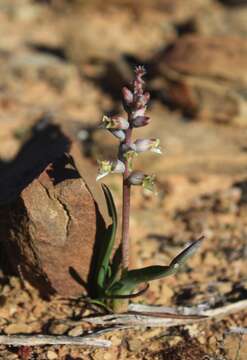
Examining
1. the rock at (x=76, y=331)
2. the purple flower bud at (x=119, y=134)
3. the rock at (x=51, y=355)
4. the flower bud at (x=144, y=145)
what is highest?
the purple flower bud at (x=119, y=134)

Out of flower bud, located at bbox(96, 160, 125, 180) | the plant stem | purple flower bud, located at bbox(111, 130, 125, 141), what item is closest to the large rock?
the plant stem

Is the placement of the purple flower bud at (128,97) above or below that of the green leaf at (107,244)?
above

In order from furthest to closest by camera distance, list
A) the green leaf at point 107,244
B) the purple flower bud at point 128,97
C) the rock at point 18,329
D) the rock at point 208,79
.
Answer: the rock at point 208,79 < the rock at point 18,329 < the green leaf at point 107,244 < the purple flower bud at point 128,97

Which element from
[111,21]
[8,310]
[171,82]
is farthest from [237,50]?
[8,310]

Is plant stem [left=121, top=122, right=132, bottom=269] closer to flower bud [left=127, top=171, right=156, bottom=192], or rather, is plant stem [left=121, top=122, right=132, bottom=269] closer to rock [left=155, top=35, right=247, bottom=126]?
flower bud [left=127, top=171, right=156, bottom=192]

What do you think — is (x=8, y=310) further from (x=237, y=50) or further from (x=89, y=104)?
(x=237, y=50)

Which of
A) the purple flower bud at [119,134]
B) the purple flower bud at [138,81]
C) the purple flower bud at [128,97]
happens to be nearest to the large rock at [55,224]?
the purple flower bud at [119,134]

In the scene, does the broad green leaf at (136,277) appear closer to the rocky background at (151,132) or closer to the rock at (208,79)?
the rocky background at (151,132)
